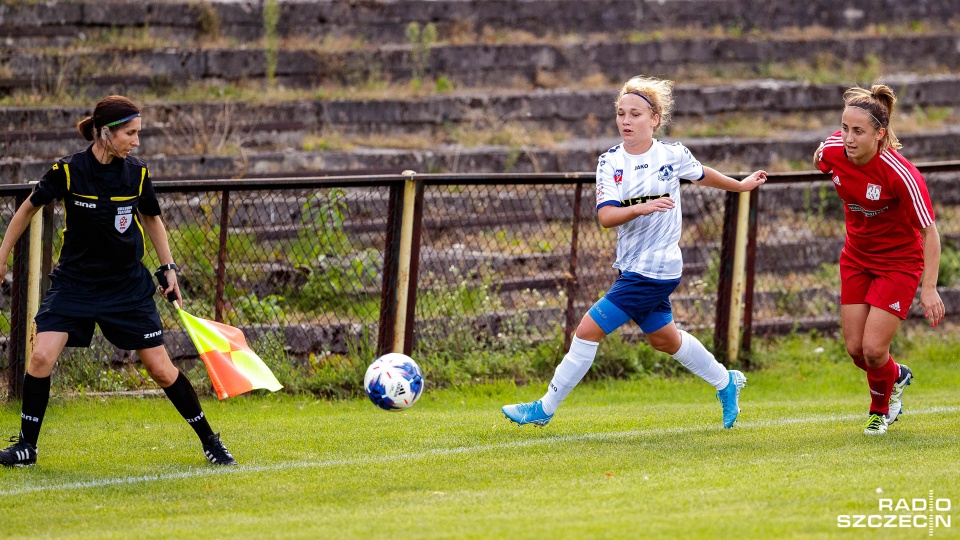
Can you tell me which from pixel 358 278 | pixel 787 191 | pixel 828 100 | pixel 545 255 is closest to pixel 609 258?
pixel 545 255

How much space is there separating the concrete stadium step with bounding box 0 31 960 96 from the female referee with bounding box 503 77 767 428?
9.70 metres

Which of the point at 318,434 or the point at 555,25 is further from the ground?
the point at 555,25

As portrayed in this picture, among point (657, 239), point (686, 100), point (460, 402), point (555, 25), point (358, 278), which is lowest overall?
point (460, 402)

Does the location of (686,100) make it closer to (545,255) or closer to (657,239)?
(545,255)

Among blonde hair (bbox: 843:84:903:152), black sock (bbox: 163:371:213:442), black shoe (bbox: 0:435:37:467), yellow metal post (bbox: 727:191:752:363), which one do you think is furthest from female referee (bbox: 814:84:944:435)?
black shoe (bbox: 0:435:37:467)

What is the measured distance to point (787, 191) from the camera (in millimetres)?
15148

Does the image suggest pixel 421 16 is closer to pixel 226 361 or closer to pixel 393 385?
pixel 226 361

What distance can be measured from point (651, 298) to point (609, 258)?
3980mm

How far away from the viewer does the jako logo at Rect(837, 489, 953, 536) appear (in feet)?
15.3

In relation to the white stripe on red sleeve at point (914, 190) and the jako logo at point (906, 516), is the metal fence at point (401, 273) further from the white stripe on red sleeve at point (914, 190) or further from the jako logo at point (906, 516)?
the jako logo at point (906, 516)

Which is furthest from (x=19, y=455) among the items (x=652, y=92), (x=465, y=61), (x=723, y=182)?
(x=465, y=61)

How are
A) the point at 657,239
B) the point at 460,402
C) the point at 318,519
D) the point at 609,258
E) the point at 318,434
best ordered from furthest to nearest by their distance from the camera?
1. the point at 609,258
2. the point at 460,402
3. the point at 318,434
4. the point at 657,239
5. the point at 318,519

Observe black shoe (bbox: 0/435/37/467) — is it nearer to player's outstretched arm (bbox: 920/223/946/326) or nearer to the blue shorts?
the blue shorts

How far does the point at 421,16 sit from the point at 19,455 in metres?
13.4
